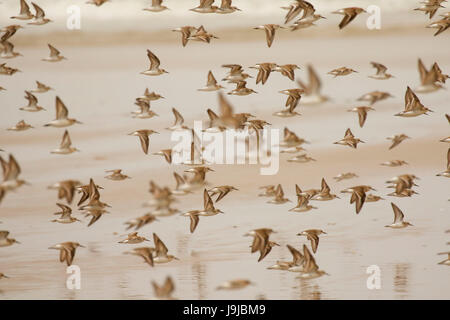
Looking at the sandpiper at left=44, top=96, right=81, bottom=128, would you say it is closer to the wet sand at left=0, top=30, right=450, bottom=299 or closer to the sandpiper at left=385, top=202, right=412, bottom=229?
the wet sand at left=0, top=30, right=450, bottom=299

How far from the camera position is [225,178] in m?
13.6

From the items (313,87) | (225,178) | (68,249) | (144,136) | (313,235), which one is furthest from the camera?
(225,178)

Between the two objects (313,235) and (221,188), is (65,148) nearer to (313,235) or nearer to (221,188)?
(221,188)

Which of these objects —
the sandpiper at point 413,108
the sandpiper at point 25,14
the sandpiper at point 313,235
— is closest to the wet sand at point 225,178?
the sandpiper at point 313,235

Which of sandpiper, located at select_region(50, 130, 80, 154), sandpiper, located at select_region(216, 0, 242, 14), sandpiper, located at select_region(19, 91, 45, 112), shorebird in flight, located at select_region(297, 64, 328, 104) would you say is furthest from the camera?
sandpiper, located at select_region(19, 91, 45, 112)

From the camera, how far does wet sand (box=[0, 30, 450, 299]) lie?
11008mm

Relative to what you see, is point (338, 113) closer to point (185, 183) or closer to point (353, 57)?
point (353, 57)

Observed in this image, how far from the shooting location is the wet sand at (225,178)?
36.1ft

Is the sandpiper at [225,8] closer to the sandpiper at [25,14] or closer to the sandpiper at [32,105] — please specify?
the sandpiper at [25,14]

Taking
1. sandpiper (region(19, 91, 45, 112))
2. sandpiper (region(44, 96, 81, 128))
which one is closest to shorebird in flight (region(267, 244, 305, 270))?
sandpiper (region(44, 96, 81, 128))

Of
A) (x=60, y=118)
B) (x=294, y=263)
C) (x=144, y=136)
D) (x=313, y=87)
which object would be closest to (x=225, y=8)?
(x=144, y=136)

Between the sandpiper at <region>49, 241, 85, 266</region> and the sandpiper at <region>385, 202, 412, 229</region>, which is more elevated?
the sandpiper at <region>385, 202, 412, 229</region>

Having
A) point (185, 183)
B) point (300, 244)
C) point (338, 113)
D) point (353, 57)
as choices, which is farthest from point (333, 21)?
point (185, 183)

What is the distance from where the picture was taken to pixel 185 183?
9.09 meters
